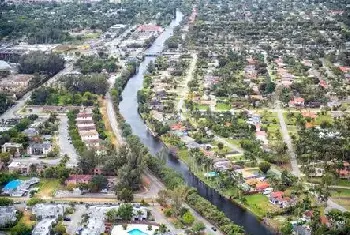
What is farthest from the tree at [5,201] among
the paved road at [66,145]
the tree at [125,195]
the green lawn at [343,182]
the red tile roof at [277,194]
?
the green lawn at [343,182]

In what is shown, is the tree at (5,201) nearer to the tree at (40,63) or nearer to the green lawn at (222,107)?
the green lawn at (222,107)

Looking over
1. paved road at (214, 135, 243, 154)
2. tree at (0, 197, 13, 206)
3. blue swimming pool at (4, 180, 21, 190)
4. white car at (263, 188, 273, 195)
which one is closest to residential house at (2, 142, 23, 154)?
blue swimming pool at (4, 180, 21, 190)

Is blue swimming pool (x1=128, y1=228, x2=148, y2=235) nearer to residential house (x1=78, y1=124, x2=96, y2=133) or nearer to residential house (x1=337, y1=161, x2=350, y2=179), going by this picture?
residential house (x1=337, y1=161, x2=350, y2=179)

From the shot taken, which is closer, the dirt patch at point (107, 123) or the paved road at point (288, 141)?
the paved road at point (288, 141)

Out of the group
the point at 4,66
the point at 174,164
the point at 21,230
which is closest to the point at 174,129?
the point at 174,164

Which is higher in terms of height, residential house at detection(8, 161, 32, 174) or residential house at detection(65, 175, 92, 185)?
residential house at detection(65, 175, 92, 185)

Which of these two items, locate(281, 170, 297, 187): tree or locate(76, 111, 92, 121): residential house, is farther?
locate(76, 111, 92, 121): residential house

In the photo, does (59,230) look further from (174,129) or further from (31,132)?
(174,129)
